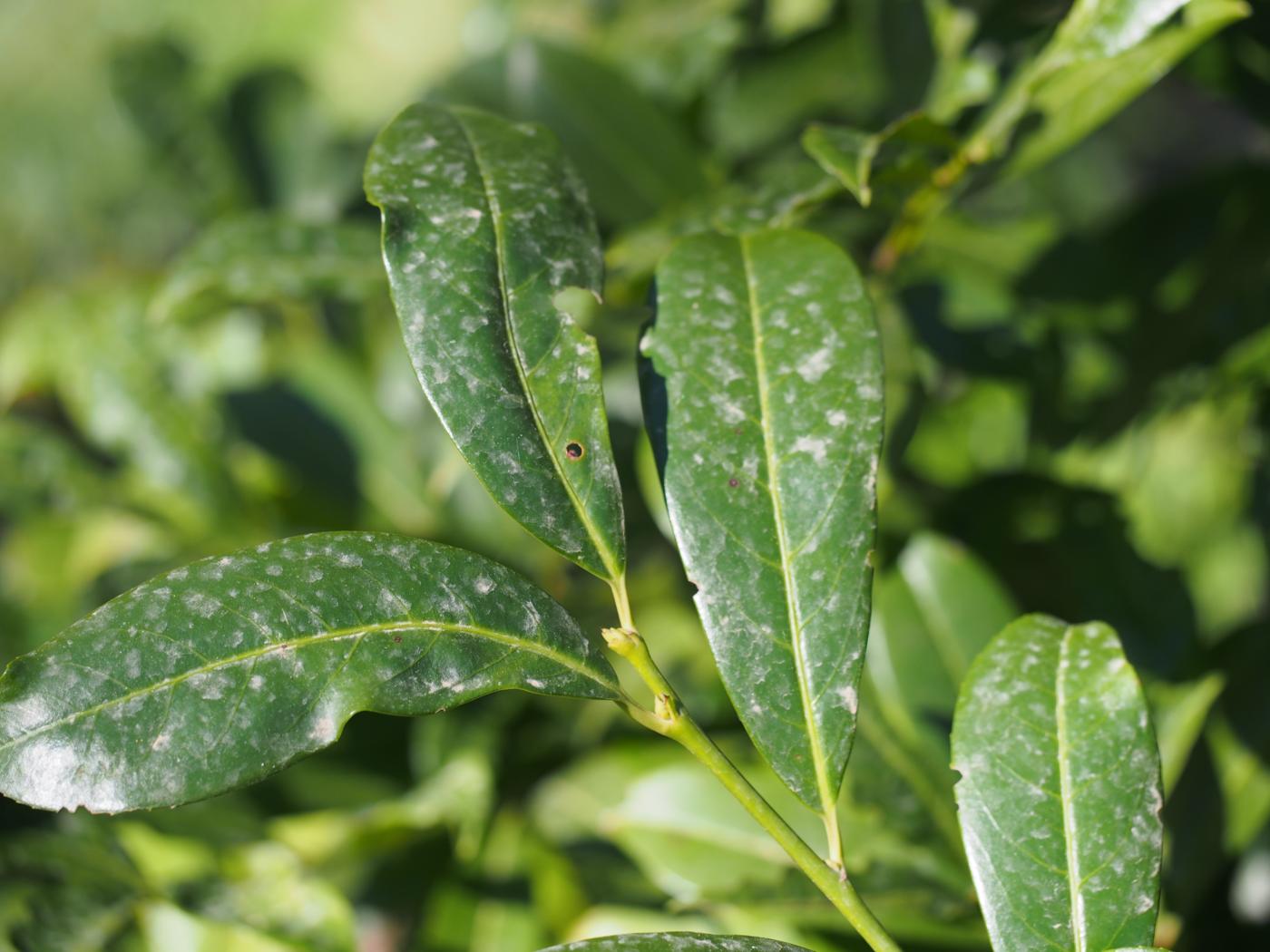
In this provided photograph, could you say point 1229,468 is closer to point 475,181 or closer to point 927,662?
point 927,662

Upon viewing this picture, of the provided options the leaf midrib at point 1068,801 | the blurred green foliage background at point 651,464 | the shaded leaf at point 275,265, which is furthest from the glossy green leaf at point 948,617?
the shaded leaf at point 275,265

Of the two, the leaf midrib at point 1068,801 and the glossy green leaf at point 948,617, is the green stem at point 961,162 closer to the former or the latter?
the glossy green leaf at point 948,617

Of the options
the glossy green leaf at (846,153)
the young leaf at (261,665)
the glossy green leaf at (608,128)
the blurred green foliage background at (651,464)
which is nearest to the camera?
the young leaf at (261,665)

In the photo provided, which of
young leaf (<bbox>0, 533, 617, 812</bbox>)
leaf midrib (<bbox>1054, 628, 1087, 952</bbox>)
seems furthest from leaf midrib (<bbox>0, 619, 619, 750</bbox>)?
leaf midrib (<bbox>1054, 628, 1087, 952</bbox>)

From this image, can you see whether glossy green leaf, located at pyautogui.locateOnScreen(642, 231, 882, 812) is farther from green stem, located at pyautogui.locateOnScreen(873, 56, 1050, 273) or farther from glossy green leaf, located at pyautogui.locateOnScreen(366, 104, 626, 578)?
green stem, located at pyautogui.locateOnScreen(873, 56, 1050, 273)

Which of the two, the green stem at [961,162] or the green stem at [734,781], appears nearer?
the green stem at [734,781]

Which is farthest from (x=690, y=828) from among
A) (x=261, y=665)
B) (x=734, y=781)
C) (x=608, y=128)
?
(x=608, y=128)

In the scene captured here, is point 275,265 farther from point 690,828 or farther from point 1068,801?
point 1068,801
